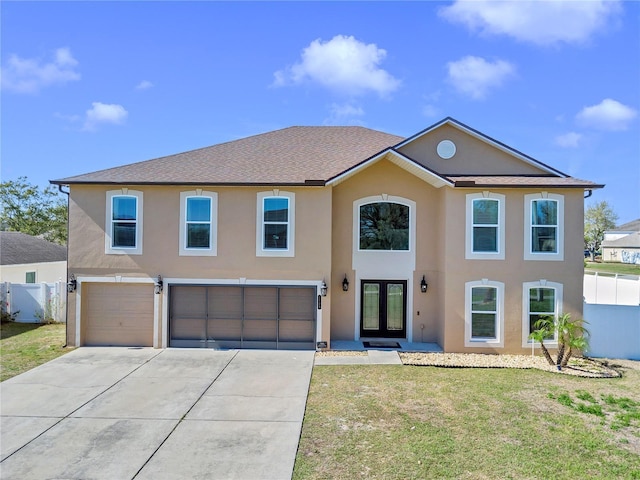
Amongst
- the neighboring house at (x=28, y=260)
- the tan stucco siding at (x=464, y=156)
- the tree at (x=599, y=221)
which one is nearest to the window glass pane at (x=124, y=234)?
the tan stucco siding at (x=464, y=156)

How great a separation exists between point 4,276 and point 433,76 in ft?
72.3

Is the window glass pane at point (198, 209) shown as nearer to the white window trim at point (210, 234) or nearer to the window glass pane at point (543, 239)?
the white window trim at point (210, 234)

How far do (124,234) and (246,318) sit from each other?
4.77m

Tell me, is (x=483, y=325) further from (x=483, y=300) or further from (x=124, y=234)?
(x=124, y=234)

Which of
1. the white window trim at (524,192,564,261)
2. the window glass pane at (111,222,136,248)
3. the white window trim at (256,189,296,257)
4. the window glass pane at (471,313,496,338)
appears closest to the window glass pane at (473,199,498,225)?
the white window trim at (524,192,564,261)

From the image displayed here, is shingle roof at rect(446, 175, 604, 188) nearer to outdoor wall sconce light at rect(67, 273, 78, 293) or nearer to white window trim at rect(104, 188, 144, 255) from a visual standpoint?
white window trim at rect(104, 188, 144, 255)

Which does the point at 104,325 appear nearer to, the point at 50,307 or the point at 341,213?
the point at 50,307

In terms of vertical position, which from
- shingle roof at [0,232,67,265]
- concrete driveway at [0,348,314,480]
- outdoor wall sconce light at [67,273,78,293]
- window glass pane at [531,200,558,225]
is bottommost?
concrete driveway at [0,348,314,480]

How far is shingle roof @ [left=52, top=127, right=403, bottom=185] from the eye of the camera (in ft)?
40.8

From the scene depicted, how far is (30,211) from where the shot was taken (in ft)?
131

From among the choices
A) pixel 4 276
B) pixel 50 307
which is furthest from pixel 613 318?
pixel 4 276

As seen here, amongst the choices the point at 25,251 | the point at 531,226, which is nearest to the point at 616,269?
the point at 531,226

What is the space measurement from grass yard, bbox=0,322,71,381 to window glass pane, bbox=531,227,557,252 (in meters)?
14.8

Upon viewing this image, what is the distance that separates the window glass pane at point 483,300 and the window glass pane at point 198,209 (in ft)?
28.7
